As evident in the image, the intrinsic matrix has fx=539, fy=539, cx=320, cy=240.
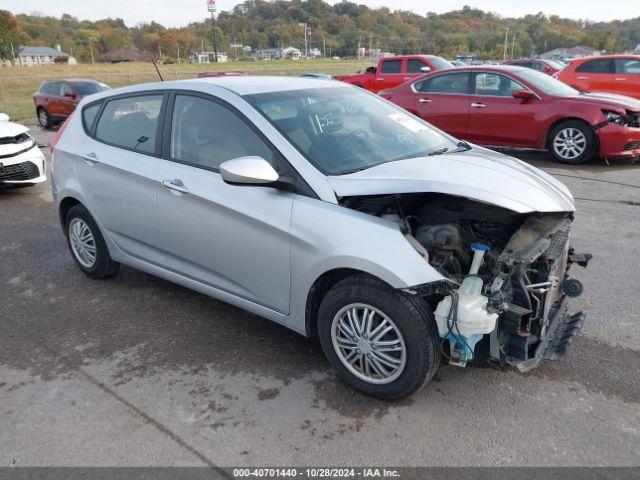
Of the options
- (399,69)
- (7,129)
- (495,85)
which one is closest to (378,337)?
(7,129)

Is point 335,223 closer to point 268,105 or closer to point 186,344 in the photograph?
point 268,105

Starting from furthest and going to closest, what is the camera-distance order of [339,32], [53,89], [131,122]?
[339,32] → [53,89] → [131,122]

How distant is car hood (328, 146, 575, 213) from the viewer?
278 centimetres

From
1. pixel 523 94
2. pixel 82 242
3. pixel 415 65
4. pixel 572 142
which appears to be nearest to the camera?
pixel 82 242

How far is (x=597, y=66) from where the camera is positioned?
13500mm

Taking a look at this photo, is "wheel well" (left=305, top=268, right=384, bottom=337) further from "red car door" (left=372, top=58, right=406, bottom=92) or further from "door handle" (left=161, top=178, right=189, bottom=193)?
"red car door" (left=372, top=58, right=406, bottom=92)

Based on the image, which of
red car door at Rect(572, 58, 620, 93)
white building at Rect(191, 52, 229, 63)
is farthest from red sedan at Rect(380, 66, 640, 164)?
white building at Rect(191, 52, 229, 63)

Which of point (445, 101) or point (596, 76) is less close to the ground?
point (596, 76)

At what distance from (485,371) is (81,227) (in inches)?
137

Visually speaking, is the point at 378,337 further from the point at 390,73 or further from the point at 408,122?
the point at 390,73

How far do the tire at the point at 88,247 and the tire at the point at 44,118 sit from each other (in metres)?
13.4

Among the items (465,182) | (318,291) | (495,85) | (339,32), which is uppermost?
(339,32)

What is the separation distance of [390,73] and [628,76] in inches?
240

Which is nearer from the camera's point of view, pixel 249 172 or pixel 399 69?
pixel 249 172
